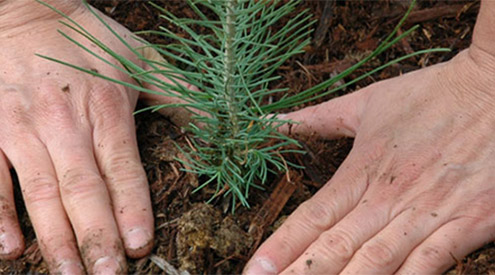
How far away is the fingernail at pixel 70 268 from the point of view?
157 centimetres

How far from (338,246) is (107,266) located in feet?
2.18

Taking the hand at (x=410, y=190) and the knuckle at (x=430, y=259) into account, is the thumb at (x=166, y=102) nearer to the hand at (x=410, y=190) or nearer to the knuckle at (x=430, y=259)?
the hand at (x=410, y=190)

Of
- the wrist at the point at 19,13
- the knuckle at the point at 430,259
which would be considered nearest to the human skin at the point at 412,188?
the knuckle at the point at 430,259

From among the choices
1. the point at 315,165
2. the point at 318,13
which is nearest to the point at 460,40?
→ the point at 318,13

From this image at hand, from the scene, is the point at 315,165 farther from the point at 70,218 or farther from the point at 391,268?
the point at 70,218

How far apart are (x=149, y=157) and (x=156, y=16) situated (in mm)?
743

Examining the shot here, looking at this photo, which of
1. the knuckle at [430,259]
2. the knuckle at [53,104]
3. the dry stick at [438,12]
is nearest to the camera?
the knuckle at [430,259]

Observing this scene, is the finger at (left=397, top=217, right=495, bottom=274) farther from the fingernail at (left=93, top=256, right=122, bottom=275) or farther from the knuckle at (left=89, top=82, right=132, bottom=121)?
the knuckle at (left=89, top=82, right=132, bottom=121)

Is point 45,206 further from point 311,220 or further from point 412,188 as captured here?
point 412,188

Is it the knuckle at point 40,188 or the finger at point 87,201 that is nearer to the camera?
the finger at point 87,201

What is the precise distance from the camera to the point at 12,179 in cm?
183

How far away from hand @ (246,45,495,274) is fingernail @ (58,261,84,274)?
0.50 metres

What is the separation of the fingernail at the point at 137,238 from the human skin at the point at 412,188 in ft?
1.04

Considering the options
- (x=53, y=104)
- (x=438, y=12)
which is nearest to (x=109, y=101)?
(x=53, y=104)
